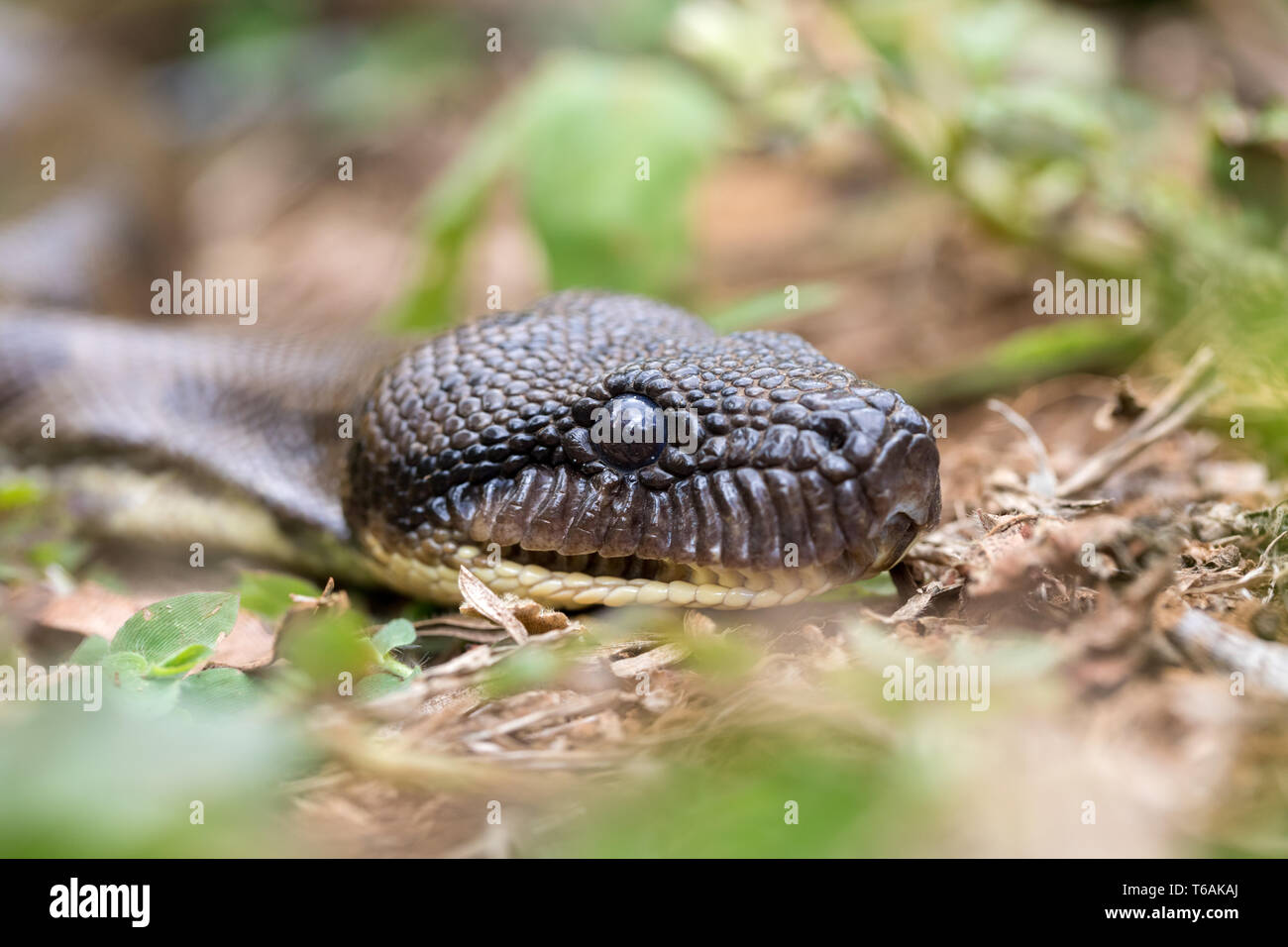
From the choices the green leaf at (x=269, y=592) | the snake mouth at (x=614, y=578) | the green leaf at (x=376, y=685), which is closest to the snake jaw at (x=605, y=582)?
the snake mouth at (x=614, y=578)

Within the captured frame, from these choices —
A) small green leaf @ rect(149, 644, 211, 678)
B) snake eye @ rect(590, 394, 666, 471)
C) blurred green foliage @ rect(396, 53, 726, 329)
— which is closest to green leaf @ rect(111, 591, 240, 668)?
small green leaf @ rect(149, 644, 211, 678)

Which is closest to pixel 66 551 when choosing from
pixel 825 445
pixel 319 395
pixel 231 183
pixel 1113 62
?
pixel 319 395

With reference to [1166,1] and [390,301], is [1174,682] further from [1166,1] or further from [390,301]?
[1166,1]

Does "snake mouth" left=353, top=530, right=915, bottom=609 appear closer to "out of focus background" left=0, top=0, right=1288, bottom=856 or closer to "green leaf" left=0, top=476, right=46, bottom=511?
"out of focus background" left=0, top=0, right=1288, bottom=856

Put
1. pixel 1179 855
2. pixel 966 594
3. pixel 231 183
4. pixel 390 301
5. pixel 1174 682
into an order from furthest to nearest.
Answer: pixel 231 183
pixel 390 301
pixel 966 594
pixel 1174 682
pixel 1179 855

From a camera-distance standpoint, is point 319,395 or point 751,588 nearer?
point 751,588

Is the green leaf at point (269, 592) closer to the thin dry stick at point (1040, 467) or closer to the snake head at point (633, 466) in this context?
the snake head at point (633, 466)
